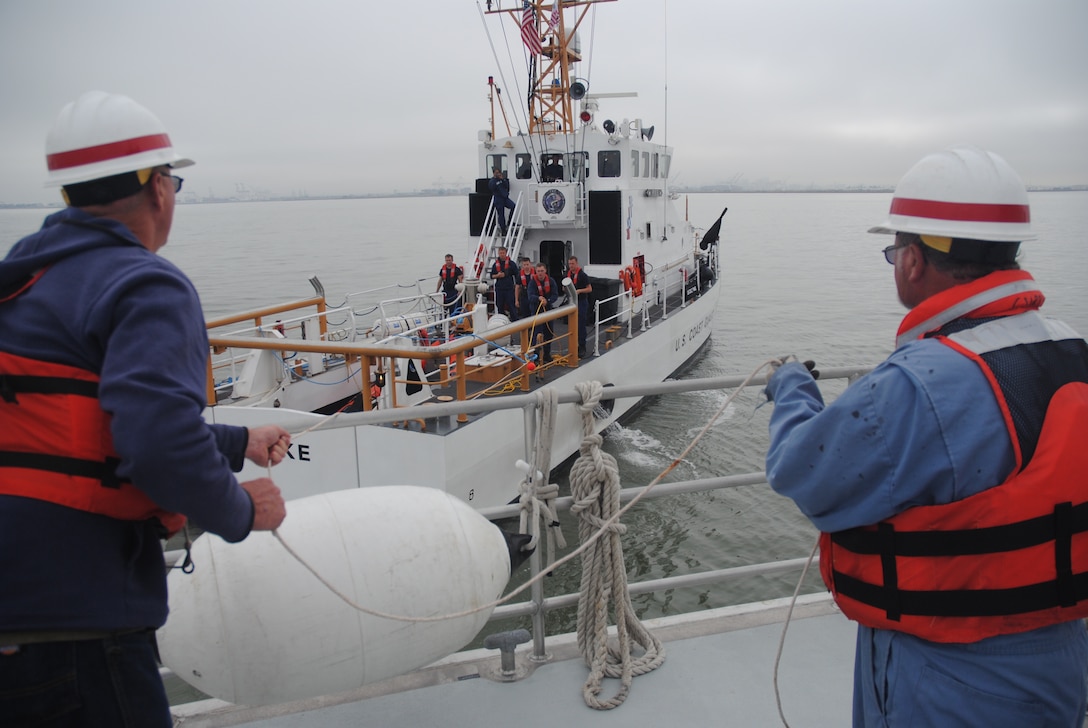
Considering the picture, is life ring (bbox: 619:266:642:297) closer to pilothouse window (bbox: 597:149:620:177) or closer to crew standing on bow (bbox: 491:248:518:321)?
pilothouse window (bbox: 597:149:620:177)

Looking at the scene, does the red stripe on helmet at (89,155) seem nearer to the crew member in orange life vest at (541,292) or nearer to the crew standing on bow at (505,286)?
the crew member in orange life vest at (541,292)

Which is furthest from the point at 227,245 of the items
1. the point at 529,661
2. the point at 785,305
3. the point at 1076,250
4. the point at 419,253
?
the point at 529,661

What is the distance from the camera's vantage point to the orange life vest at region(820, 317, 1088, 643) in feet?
4.46

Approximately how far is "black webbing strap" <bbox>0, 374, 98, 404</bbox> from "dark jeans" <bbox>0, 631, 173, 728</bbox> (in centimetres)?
42

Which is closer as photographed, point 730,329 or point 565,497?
point 565,497

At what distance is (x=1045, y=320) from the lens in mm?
1494

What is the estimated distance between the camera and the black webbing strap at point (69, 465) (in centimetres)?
126

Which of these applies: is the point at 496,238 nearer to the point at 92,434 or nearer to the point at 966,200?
the point at 966,200

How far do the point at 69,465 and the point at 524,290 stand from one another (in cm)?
1007

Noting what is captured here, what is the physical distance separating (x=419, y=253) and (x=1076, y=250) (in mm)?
40261

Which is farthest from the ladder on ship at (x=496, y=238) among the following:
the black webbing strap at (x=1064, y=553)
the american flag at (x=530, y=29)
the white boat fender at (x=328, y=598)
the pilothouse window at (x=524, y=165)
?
the black webbing strap at (x=1064, y=553)

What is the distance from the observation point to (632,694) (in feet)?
8.36

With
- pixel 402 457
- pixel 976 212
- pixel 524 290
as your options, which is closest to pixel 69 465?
pixel 976 212

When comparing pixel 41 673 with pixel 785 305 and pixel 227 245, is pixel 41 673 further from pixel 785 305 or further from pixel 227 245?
pixel 227 245
